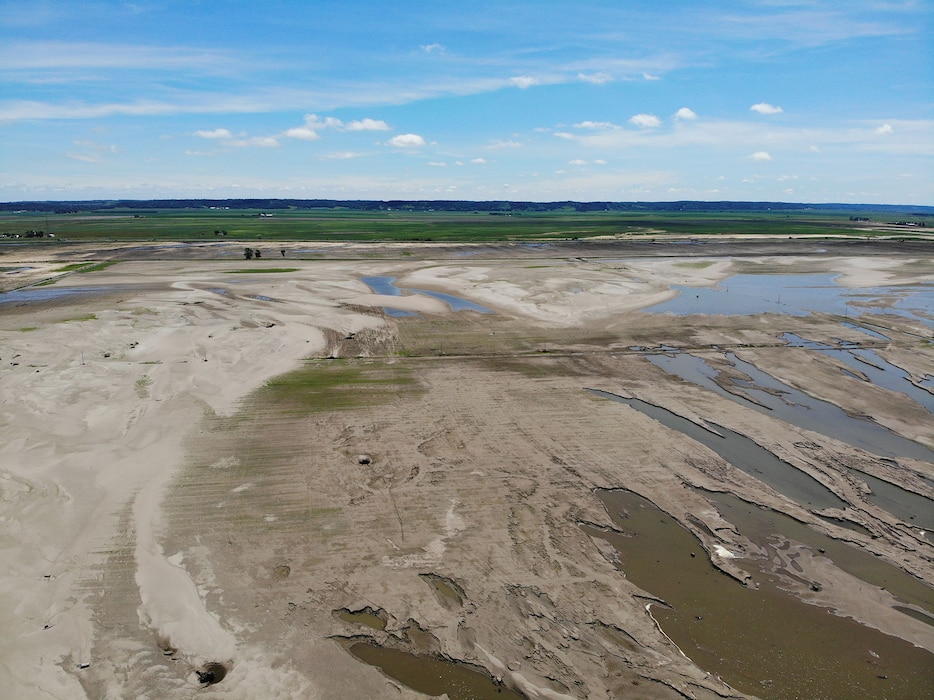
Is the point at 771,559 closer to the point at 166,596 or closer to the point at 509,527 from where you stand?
the point at 509,527

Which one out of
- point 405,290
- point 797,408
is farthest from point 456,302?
point 797,408

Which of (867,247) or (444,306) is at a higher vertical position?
(867,247)

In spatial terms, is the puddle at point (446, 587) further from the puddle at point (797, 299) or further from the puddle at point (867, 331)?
the puddle at point (797, 299)

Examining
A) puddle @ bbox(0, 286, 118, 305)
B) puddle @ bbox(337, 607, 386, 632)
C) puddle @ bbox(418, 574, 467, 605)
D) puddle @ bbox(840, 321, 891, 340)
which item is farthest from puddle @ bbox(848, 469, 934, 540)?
puddle @ bbox(0, 286, 118, 305)

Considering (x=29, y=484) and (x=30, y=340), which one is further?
(x=30, y=340)

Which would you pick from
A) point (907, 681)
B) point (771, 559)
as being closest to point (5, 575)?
point (771, 559)

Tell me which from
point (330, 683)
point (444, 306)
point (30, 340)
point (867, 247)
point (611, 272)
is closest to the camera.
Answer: point (330, 683)

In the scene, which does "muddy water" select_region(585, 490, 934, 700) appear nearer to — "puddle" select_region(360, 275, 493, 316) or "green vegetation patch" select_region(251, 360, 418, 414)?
"green vegetation patch" select_region(251, 360, 418, 414)
